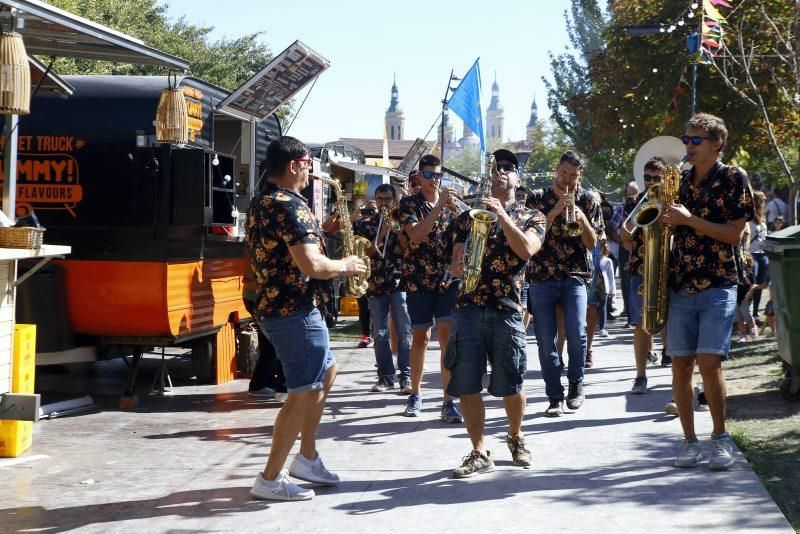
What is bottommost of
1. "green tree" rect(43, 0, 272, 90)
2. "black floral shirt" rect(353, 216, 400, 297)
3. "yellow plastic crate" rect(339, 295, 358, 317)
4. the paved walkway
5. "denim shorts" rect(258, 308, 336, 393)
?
the paved walkway

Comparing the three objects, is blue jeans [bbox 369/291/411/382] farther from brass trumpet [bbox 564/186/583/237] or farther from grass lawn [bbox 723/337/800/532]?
grass lawn [bbox 723/337/800/532]

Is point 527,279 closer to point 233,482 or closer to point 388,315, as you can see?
point 388,315

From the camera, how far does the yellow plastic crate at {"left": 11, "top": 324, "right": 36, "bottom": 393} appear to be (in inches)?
278

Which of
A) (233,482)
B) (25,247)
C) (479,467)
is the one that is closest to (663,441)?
(479,467)

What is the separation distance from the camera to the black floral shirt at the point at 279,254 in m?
5.80

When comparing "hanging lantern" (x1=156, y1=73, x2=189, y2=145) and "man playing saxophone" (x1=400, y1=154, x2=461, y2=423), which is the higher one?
"hanging lantern" (x1=156, y1=73, x2=189, y2=145)

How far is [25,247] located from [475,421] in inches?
119

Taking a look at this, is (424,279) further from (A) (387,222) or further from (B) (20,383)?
(B) (20,383)

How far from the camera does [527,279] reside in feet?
28.7

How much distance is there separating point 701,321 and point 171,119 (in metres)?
4.68

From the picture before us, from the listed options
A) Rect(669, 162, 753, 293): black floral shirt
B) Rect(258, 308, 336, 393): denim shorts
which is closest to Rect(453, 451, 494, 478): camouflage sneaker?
Rect(258, 308, 336, 393): denim shorts

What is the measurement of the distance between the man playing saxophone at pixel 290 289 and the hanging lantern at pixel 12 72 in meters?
1.74

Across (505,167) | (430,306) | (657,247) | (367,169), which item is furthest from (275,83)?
(367,169)

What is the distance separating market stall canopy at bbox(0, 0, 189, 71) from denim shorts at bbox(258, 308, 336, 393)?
7.70 feet
